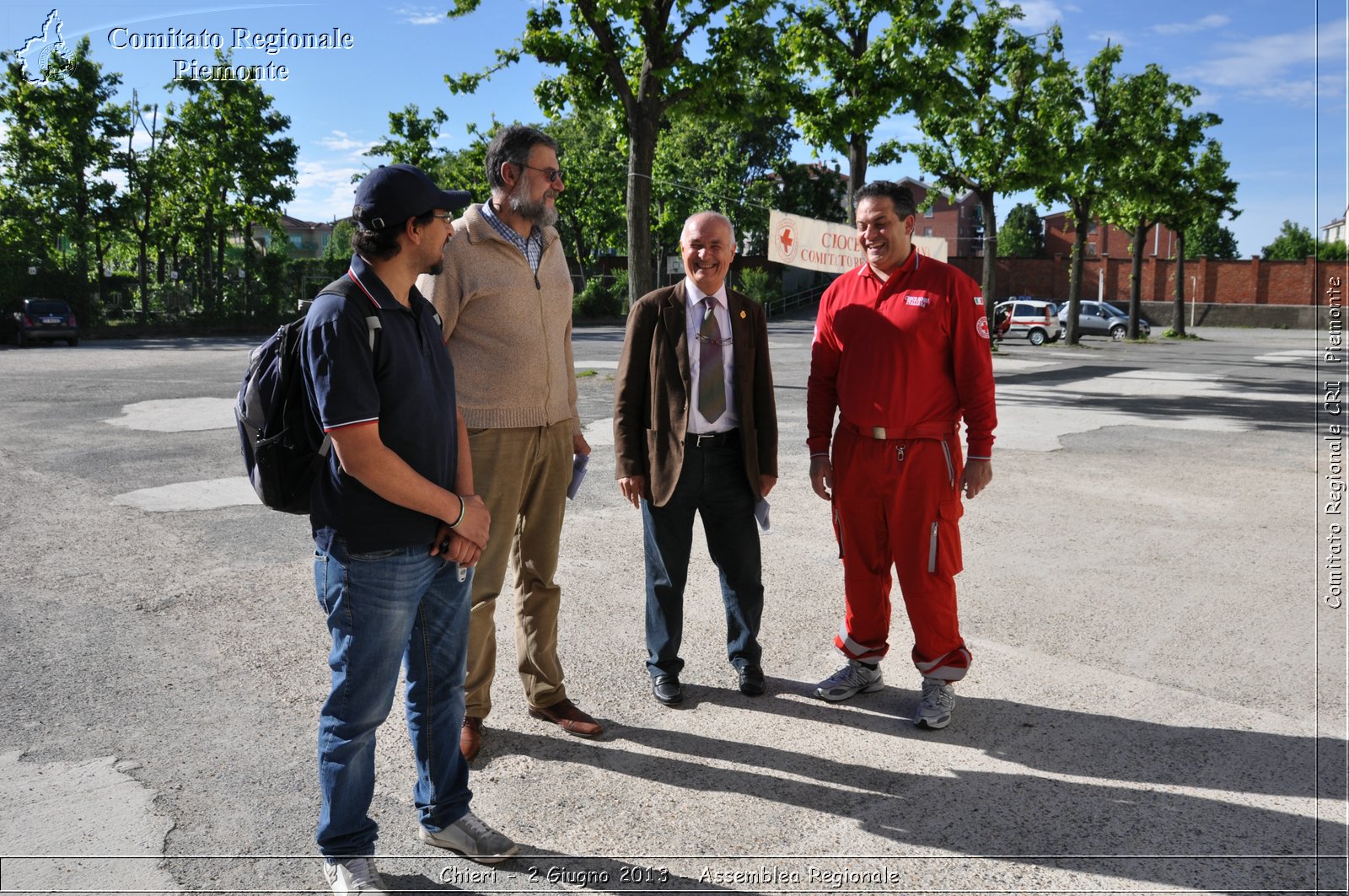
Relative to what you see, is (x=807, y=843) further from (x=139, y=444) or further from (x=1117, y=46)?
(x=1117, y=46)

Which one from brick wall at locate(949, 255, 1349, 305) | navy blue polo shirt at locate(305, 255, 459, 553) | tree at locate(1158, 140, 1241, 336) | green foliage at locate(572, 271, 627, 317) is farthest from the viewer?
brick wall at locate(949, 255, 1349, 305)

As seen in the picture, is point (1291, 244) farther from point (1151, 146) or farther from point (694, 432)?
point (694, 432)

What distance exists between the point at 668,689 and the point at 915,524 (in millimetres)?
1226

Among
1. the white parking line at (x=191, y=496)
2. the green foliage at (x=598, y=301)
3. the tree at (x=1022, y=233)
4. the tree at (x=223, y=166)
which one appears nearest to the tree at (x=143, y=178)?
the tree at (x=223, y=166)

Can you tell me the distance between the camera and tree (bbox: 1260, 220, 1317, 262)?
7344 cm

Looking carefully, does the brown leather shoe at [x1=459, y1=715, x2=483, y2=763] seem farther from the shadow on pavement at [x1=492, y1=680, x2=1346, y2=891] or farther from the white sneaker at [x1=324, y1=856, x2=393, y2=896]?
the white sneaker at [x1=324, y1=856, x2=393, y2=896]

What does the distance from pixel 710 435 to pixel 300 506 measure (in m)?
1.96

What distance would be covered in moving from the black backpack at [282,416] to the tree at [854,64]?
16.7 meters

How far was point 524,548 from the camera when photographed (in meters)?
3.96

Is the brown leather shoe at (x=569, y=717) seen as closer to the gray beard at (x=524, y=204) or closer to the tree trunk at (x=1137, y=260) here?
the gray beard at (x=524, y=204)

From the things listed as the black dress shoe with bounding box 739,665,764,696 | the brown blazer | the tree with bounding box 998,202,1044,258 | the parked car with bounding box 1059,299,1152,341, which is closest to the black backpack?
the brown blazer

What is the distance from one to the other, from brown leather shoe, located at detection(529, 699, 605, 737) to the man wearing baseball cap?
1.14m

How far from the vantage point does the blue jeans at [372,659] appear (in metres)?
2.63

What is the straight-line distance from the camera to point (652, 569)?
430 cm
